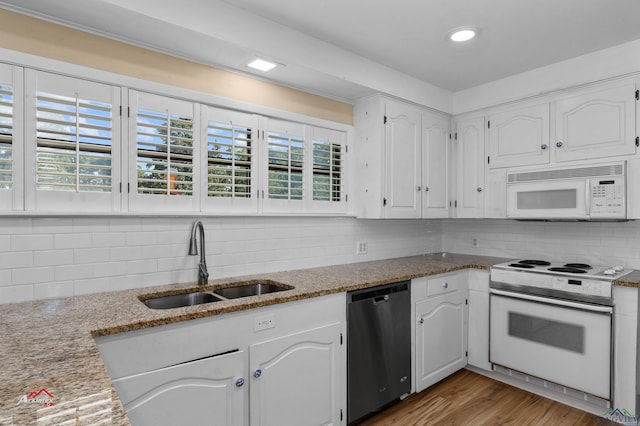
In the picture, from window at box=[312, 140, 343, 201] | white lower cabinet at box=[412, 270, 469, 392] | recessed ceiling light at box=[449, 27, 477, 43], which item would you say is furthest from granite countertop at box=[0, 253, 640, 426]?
recessed ceiling light at box=[449, 27, 477, 43]

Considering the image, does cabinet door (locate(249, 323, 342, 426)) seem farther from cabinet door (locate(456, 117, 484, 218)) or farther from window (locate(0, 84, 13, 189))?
cabinet door (locate(456, 117, 484, 218))

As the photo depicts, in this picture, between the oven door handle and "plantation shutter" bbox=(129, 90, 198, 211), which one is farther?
the oven door handle

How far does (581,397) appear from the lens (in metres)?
2.49

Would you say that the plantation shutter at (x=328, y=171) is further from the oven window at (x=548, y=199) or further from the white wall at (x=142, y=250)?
the oven window at (x=548, y=199)

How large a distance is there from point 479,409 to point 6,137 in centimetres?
315

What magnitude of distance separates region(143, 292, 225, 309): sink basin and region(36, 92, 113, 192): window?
2.15ft

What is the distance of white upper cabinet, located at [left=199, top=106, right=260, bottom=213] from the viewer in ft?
7.63

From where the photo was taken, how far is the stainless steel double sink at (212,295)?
2.03 metres

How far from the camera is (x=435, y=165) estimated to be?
3.43 metres

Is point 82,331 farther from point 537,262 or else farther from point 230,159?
point 537,262

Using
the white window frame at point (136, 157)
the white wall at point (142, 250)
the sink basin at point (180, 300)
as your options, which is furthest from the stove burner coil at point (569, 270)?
the white window frame at point (136, 157)

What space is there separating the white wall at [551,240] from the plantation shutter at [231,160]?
2.41 m

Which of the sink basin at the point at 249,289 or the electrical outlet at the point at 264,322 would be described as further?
the sink basin at the point at 249,289

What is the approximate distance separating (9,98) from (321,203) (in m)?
1.95
